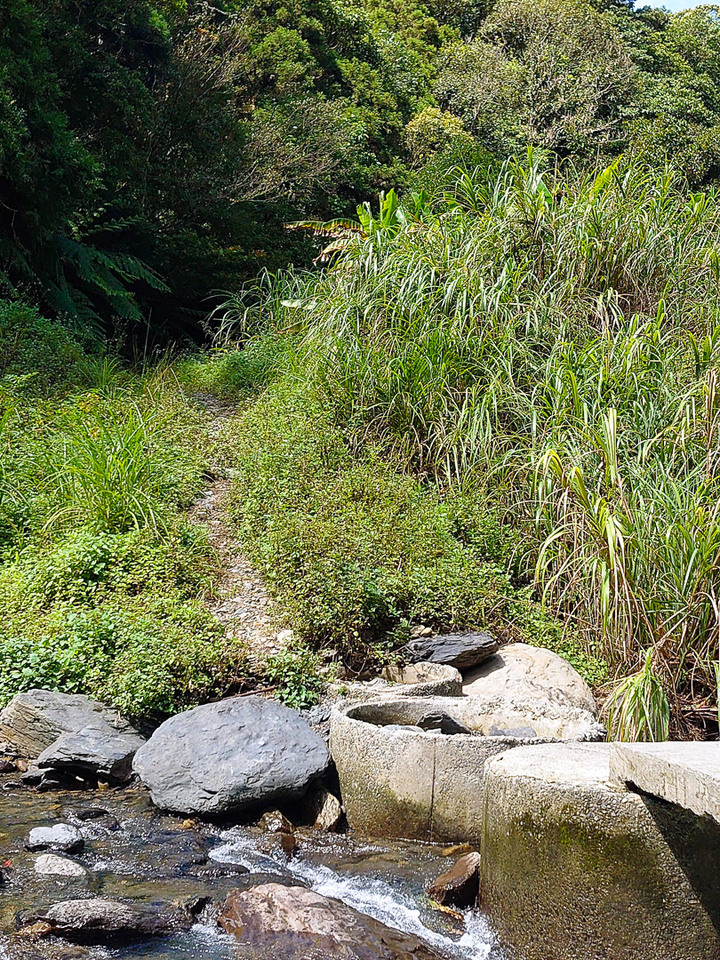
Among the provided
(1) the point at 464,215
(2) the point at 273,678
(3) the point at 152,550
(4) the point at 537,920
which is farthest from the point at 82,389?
(4) the point at 537,920

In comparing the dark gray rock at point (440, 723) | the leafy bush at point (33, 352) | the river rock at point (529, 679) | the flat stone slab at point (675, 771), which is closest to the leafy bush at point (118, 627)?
the dark gray rock at point (440, 723)

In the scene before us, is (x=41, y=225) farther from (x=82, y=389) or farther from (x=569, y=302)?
(x=569, y=302)

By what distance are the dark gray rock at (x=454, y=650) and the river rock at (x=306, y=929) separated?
2.31m

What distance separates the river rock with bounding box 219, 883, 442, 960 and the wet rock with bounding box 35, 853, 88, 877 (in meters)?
0.71

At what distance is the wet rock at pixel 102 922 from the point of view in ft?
10.8

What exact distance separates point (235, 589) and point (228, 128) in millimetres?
8398

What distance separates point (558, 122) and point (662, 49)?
805 cm

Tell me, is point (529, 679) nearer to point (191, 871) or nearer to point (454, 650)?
point (454, 650)

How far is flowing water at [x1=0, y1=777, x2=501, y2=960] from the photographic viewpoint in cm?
336

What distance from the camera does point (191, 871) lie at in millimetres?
3967

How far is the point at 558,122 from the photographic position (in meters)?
18.8

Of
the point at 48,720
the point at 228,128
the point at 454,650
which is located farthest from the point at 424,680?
the point at 228,128

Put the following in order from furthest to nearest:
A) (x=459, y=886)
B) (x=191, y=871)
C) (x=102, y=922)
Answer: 1. (x=191, y=871)
2. (x=459, y=886)
3. (x=102, y=922)

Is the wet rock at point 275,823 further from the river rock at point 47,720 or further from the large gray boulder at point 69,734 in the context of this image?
the river rock at point 47,720
